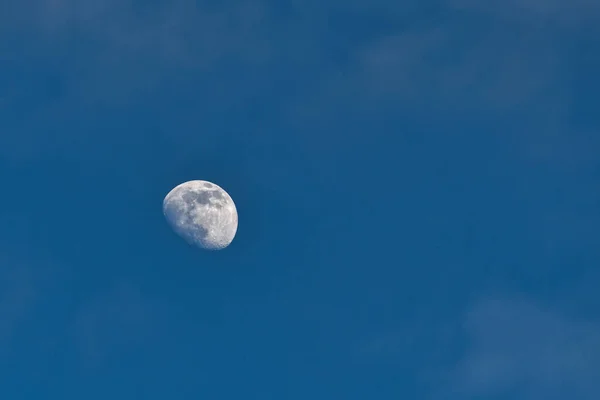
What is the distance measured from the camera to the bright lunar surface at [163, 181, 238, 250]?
150 m

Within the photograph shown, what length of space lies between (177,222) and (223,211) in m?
7.90

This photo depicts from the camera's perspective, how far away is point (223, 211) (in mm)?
152625

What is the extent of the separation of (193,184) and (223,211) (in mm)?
6797

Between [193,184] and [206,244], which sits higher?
[193,184]

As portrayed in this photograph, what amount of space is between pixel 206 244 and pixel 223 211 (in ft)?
20.6

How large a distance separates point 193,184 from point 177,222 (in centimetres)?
746

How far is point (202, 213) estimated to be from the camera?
494ft

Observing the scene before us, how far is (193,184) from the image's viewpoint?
153500 mm

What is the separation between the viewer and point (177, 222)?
15000 centimetres

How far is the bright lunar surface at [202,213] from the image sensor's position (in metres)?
150

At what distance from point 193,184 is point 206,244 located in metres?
10.5

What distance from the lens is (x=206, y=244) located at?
151 metres
